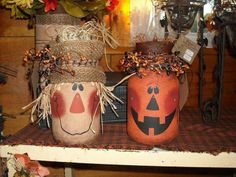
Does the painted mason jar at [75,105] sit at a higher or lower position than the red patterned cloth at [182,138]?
higher

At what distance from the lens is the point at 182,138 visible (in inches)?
28.3

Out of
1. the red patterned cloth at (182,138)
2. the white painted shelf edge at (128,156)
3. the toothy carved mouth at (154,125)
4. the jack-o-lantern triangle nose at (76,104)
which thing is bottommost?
the white painted shelf edge at (128,156)

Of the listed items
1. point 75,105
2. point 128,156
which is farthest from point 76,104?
point 128,156

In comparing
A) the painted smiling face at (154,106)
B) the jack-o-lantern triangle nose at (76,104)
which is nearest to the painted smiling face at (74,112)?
the jack-o-lantern triangle nose at (76,104)

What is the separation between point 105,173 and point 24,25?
2.30ft

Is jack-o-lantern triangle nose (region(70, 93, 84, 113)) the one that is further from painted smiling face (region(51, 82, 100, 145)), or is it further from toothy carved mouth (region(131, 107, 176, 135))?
toothy carved mouth (region(131, 107, 176, 135))

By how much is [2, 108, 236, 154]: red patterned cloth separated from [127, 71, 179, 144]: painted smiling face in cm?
3

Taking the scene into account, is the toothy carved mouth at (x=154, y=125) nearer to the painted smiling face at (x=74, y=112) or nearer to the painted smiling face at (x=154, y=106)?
the painted smiling face at (x=154, y=106)

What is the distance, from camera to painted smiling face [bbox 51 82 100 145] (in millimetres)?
641

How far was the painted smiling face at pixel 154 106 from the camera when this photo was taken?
0.64 m

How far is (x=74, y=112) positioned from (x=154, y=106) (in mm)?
184

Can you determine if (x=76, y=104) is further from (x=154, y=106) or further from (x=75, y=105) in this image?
(x=154, y=106)

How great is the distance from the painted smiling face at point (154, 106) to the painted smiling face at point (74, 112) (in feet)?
0.33

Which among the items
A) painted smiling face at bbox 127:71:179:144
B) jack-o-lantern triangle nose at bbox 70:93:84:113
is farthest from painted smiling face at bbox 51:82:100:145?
painted smiling face at bbox 127:71:179:144
